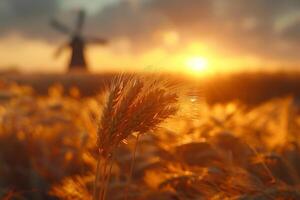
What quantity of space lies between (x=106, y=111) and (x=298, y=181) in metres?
0.85

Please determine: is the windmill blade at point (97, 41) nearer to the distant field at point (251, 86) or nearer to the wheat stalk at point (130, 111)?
the distant field at point (251, 86)

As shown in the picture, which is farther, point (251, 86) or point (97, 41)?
point (97, 41)

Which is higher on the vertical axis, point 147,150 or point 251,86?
point 147,150

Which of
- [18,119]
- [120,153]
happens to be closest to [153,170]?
[120,153]

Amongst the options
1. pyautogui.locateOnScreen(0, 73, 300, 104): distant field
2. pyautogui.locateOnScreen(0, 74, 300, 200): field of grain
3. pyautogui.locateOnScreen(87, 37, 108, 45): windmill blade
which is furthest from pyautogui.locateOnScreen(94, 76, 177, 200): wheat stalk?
pyautogui.locateOnScreen(87, 37, 108, 45): windmill blade

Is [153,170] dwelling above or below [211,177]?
below

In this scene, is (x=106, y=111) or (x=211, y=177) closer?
(x=106, y=111)

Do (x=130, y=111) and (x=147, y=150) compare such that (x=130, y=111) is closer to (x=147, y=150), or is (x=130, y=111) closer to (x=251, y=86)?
(x=147, y=150)

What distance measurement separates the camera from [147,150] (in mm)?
2789

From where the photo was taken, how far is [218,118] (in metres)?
2.89

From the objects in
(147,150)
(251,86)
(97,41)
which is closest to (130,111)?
(147,150)

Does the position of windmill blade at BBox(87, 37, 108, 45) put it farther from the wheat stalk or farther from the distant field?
the wheat stalk

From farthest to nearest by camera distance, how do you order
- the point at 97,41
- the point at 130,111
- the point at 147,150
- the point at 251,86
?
the point at 97,41 → the point at 251,86 → the point at 147,150 → the point at 130,111

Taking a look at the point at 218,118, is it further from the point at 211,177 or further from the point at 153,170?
the point at 211,177
